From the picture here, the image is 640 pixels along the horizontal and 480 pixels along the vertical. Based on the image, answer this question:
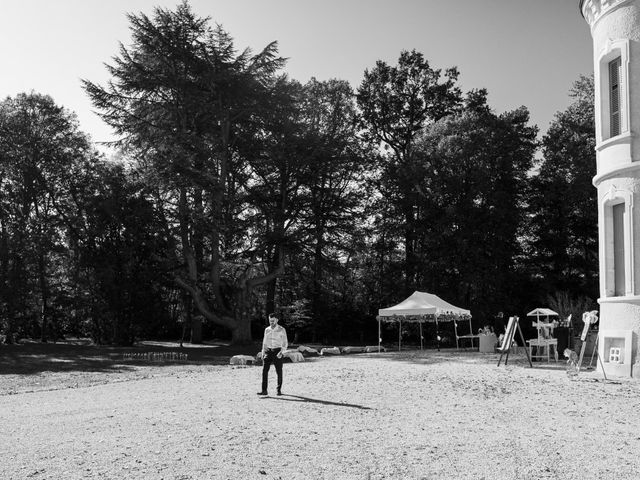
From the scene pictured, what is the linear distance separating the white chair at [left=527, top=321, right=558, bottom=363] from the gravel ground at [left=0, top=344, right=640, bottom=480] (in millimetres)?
4664

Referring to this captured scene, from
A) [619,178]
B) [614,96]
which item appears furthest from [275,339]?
[614,96]

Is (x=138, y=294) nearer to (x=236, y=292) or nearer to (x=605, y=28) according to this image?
(x=236, y=292)

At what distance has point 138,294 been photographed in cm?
3734

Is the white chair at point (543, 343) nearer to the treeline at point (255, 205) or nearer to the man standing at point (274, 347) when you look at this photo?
the man standing at point (274, 347)

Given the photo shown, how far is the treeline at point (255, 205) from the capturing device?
34594mm

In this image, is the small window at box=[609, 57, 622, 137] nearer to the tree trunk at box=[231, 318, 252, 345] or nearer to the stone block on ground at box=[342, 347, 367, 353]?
the stone block on ground at box=[342, 347, 367, 353]

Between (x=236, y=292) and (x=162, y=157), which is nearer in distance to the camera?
(x=162, y=157)

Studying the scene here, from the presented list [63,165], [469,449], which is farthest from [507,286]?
[469,449]

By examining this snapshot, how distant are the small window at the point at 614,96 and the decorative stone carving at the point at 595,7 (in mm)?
1332

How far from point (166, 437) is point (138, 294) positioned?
98.9 feet

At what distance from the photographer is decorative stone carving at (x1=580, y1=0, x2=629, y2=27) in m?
16.6

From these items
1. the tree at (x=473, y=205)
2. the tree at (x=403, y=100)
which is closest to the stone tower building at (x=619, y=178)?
the tree at (x=473, y=205)

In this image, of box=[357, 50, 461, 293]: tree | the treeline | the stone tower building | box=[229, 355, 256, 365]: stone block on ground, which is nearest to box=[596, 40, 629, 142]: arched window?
the stone tower building

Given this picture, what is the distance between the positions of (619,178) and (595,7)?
4784mm
